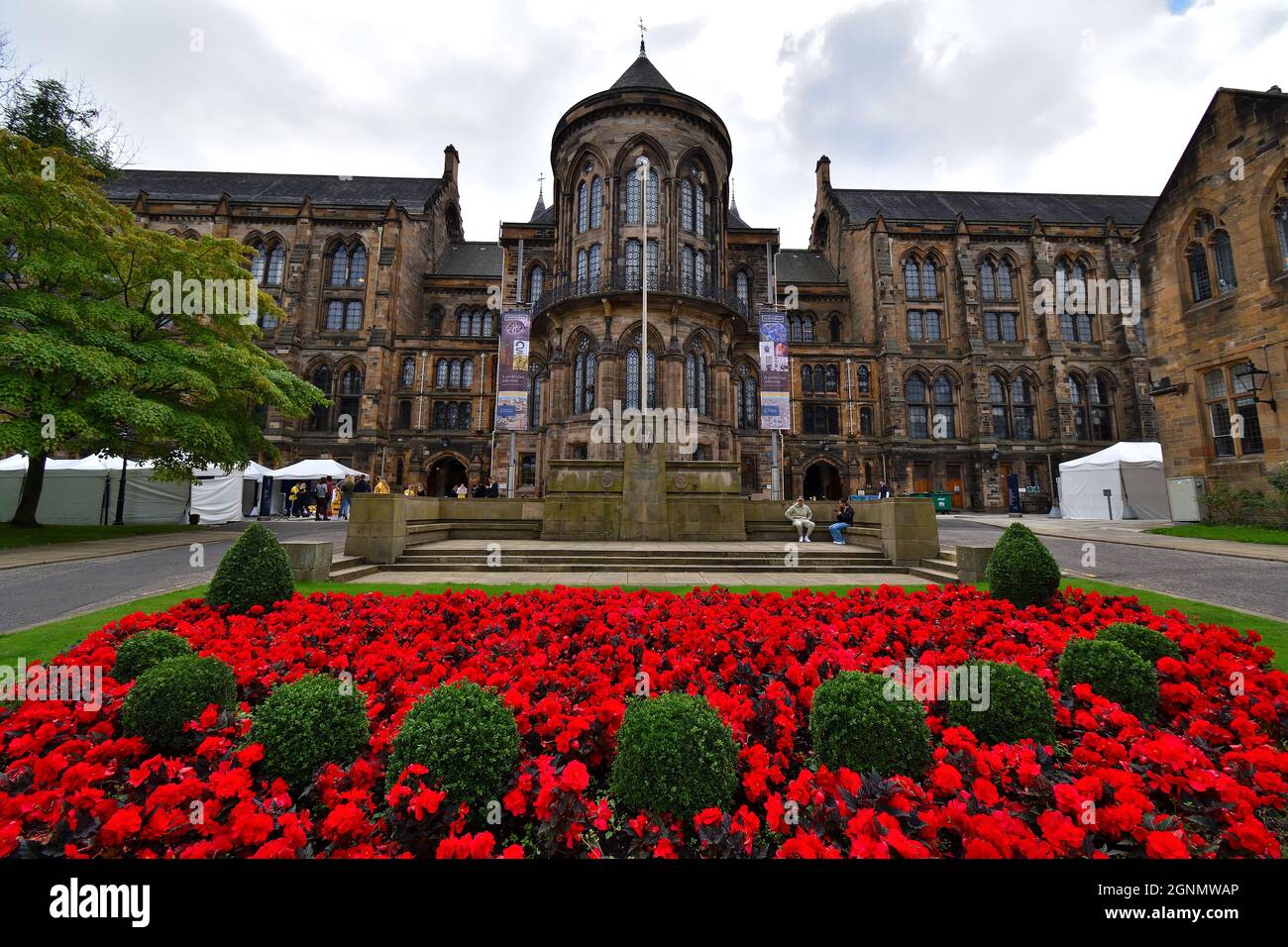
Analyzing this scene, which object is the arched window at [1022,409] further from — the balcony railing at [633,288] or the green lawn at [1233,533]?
the green lawn at [1233,533]

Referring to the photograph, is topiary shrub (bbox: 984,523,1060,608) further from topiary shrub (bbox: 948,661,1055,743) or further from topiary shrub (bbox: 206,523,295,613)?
topiary shrub (bbox: 206,523,295,613)

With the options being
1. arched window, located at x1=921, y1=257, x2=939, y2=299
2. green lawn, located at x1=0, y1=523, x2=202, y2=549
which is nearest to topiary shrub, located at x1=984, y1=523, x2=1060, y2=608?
green lawn, located at x1=0, y1=523, x2=202, y2=549

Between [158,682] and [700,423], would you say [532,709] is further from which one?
[700,423]

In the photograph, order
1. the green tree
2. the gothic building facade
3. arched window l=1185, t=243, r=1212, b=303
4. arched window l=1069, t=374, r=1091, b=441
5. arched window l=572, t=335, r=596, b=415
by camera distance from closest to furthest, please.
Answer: the green tree, arched window l=1185, t=243, r=1212, b=303, arched window l=572, t=335, r=596, b=415, the gothic building facade, arched window l=1069, t=374, r=1091, b=441

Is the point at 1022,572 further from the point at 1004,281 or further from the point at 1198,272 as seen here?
the point at 1004,281

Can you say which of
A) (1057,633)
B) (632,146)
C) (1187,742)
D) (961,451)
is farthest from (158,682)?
(961,451)

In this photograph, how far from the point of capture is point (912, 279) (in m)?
42.8

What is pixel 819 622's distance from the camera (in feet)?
19.1

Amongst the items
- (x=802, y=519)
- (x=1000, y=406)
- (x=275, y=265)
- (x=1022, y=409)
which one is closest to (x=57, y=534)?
(x=802, y=519)

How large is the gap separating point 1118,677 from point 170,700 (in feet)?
20.0

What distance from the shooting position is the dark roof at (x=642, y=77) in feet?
102

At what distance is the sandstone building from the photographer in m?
16.6

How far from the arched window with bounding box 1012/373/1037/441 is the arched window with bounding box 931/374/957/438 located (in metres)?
4.69

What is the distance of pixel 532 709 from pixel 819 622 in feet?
11.8
